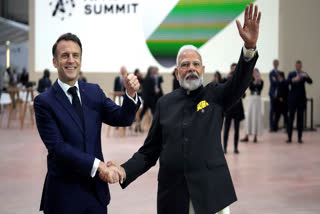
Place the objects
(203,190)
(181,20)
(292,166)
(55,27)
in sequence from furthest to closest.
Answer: (55,27) → (181,20) → (292,166) → (203,190)

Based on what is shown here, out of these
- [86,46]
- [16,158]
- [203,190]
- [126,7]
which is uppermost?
[126,7]

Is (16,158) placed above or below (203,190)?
below

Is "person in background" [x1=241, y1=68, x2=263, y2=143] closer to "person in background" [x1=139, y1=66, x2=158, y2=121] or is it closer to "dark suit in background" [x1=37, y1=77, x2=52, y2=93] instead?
"person in background" [x1=139, y1=66, x2=158, y2=121]

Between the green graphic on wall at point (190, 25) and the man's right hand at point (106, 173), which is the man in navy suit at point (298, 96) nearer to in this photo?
the green graphic on wall at point (190, 25)

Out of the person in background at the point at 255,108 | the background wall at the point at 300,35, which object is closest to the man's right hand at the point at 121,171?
the person in background at the point at 255,108

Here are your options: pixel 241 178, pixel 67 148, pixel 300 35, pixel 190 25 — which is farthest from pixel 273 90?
pixel 67 148

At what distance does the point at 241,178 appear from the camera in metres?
6.87

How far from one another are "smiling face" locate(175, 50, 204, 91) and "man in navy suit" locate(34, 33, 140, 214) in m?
0.46

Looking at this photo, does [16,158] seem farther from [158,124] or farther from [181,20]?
[181,20]

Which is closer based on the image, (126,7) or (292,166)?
(292,166)

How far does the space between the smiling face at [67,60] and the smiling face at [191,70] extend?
53 cm

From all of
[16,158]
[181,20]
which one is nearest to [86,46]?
[181,20]

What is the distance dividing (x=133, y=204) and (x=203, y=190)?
2970 millimetres

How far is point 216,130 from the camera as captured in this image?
258 centimetres
